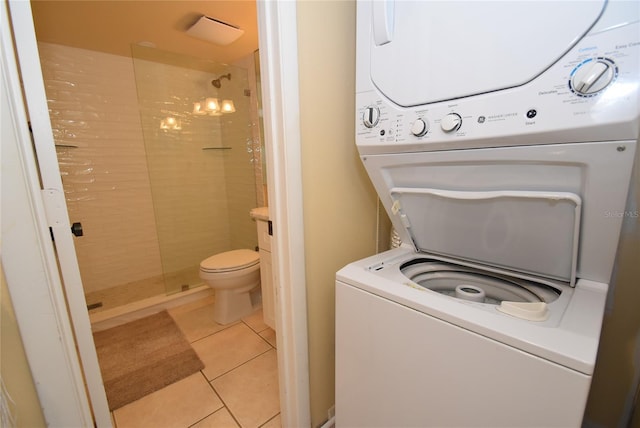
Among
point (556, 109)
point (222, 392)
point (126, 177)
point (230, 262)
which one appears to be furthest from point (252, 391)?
point (126, 177)

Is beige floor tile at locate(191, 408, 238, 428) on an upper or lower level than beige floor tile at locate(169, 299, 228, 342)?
lower

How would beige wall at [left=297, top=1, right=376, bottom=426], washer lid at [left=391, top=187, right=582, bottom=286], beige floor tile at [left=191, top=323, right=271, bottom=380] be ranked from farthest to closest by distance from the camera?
beige floor tile at [left=191, top=323, right=271, bottom=380]
beige wall at [left=297, top=1, right=376, bottom=426]
washer lid at [left=391, top=187, right=582, bottom=286]

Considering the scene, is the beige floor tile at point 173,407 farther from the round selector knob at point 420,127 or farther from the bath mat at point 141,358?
the round selector knob at point 420,127

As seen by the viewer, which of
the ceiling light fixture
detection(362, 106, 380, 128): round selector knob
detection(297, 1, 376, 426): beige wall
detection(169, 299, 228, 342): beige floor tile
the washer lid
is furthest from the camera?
detection(169, 299, 228, 342): beige floor tile

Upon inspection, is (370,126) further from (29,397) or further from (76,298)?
(29,397)

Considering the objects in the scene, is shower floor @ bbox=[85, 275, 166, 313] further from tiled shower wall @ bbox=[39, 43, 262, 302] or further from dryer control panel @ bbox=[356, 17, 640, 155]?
dryer control panel @ bbox=[356, 17, 640, 155]

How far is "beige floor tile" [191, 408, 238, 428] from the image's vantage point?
51.8 inches

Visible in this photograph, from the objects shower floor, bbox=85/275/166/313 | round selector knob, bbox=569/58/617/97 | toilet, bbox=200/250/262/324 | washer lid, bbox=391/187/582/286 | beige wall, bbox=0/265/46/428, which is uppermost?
round selector knob, bbox=569/58/617/97

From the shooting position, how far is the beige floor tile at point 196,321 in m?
2.05

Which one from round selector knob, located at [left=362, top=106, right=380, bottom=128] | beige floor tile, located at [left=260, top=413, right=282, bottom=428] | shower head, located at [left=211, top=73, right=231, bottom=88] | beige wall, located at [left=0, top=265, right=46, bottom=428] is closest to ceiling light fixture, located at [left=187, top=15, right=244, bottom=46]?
shower head, located at [left=211, top=73, right=231, bottom=88]

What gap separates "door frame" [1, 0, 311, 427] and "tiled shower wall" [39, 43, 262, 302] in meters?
1.77

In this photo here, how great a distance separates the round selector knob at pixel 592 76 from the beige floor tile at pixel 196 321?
2310 mm

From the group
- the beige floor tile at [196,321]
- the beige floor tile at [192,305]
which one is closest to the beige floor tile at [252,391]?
the beige floor tile at [196,321]

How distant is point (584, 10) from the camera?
51cm
